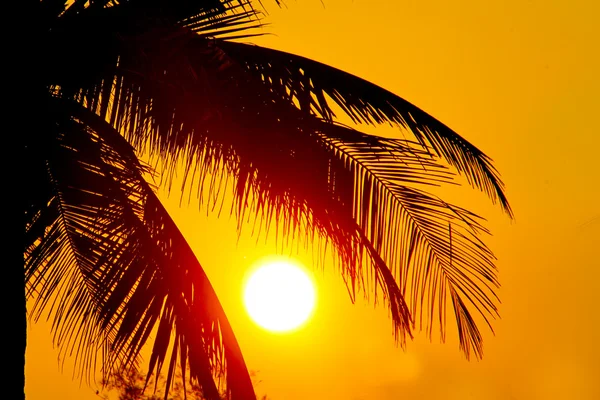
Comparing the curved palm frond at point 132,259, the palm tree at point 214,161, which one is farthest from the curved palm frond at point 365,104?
the curved palm frond at point 132,259

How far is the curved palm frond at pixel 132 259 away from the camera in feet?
14.1

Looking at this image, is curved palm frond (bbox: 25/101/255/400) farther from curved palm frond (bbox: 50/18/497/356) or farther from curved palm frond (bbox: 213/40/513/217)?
curved palm frond (bbox: 213/40/513/217)

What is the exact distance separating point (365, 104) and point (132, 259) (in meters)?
1.88

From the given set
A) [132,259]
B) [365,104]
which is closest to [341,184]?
[365,104]

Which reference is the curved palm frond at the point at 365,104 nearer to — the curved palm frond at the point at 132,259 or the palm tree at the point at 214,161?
the palm tree at the point at 214,161

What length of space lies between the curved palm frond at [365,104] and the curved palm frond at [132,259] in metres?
1.15

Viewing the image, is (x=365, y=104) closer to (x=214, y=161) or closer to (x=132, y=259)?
(x=214, y=161)

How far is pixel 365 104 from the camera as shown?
12.5ft

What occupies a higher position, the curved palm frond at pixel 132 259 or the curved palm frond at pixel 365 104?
the curved palm frond at pixel 365 104

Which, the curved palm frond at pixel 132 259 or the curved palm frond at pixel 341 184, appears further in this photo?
the curved palm frond at pixel 132 259

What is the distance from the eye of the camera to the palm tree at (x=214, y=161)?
3396 millimetres

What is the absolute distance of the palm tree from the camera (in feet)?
11.1

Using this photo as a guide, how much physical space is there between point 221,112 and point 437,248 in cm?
142

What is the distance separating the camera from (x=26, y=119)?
3.28 m
